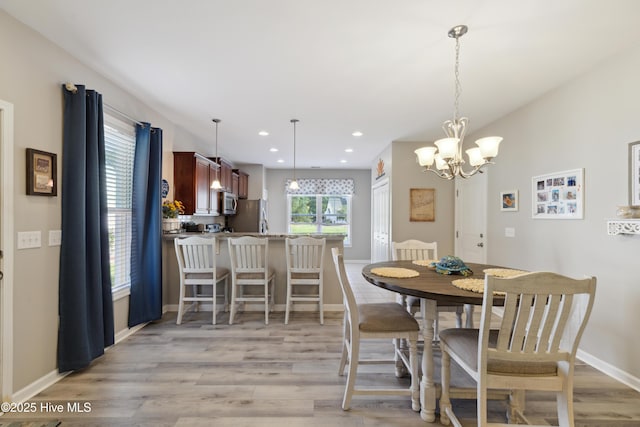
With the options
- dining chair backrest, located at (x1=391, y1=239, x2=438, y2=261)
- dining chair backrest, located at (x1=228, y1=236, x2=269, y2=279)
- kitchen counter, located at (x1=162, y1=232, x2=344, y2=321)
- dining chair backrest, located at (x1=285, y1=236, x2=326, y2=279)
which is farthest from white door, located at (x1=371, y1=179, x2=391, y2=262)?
dining chair backrest, located at (x1=228, y1=236, x2=269, y2=279)

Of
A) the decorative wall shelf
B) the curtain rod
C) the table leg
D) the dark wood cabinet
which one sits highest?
the curtain rod

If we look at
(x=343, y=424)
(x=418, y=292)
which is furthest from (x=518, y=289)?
(x=343, y=424)

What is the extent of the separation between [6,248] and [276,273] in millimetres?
2547

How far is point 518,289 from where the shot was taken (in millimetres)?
1310

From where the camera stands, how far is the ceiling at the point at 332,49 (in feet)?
5.90

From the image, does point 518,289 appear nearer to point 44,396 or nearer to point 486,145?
point 486,145

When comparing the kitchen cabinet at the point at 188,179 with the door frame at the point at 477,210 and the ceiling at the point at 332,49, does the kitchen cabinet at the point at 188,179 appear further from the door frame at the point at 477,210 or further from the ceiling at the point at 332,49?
the door frame at the point at 477,210

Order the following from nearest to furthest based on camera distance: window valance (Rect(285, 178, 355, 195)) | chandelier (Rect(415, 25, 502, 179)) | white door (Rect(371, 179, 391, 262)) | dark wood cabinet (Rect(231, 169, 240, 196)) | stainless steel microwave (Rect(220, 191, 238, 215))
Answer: chandelier (Rect(415, 25, 502, 179)) < white door (Rect(371, 179, 391, 262)) < stainless steel microwave (Rect(220, 191, 238, 215)) < dark wood cabinet (Rect(231, 169, 240, 196)) < window valance (Rect(285, 178, 355, 195))

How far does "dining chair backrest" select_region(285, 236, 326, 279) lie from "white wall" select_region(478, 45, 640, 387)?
2.41 m

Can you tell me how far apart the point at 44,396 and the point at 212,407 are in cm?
121

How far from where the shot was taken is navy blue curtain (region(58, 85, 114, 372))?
220 centimetres

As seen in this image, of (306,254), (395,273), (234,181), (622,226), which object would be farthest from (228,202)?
(622,226)


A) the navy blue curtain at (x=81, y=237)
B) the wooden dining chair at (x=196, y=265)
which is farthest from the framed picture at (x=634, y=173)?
the navy blue curtain at (x=81, y=237)

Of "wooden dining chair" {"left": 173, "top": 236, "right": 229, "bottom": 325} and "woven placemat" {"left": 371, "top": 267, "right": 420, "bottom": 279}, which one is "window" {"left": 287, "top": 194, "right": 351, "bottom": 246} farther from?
"woven placemat" {"left": 371, "top": 267, "right": 420, "bottom": 279}
